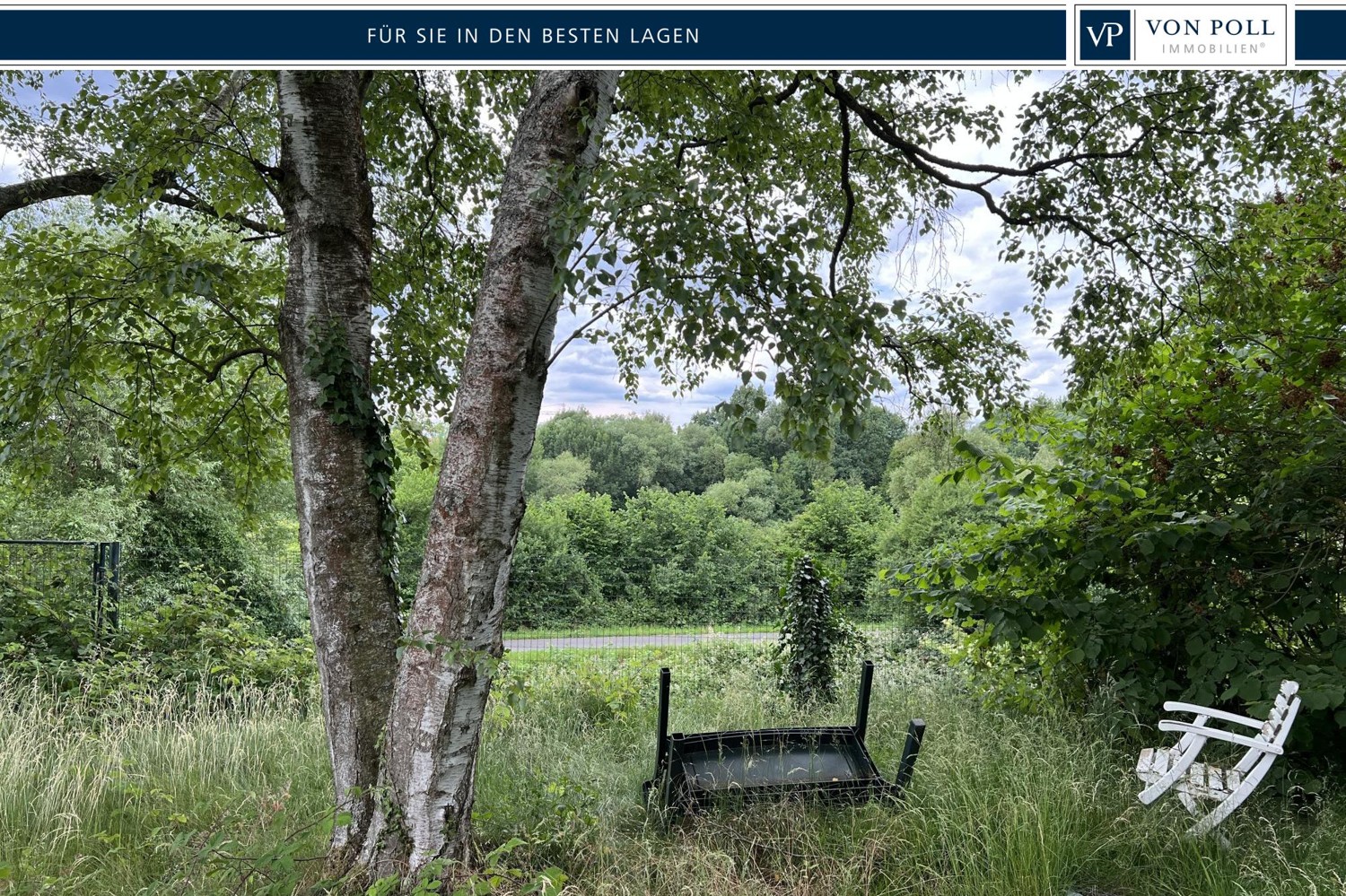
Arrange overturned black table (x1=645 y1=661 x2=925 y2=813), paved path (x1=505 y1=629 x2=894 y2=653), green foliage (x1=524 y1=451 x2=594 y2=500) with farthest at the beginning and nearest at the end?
green foliage (x1=524 y1=451 x2=594 y2=500) < paved path (x1=505 y1=629 x2=894 y2=653) < overturned black table (x1=645 y1=661 x2=925 y2=813)

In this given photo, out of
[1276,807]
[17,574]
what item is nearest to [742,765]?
[1276,807]

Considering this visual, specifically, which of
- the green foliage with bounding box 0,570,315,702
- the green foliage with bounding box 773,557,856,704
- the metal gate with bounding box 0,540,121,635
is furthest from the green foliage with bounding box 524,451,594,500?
the green foliage with bounding box 773,557,856,704

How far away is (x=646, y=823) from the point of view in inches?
139

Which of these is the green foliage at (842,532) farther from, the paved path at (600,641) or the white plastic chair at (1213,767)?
the white plastic chair at (1213,767)

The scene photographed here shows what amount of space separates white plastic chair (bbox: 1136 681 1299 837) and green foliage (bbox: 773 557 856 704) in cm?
355

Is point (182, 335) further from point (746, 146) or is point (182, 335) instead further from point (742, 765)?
point (742, 765)

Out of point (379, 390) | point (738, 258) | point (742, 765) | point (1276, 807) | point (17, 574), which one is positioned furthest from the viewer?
point (17, 574)

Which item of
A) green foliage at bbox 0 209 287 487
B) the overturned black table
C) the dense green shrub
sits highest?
green foliage at bbox 0 209 287 487

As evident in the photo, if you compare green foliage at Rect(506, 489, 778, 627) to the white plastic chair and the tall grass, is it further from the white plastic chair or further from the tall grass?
the white plastic chair

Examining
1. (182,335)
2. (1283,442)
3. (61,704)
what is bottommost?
(61,704)

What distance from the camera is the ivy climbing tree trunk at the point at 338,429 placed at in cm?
343

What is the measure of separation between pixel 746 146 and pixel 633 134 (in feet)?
5.87

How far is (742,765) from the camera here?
3.98 metres

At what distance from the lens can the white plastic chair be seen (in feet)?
10.6
